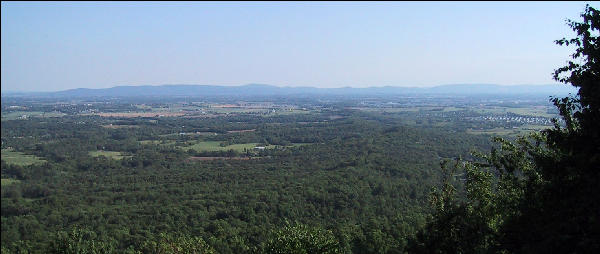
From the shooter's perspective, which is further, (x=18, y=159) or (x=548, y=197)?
(x=18, y=159)

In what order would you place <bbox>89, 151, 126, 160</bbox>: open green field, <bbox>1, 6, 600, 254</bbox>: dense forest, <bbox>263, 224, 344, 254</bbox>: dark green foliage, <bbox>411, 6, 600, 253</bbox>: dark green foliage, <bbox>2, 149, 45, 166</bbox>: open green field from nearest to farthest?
<bbox>411, 6, 600, 253</bbox>: dark green foliage < <bbox>1, 6, 600, 254</bbox>: dense forest < <bbox>263, 224, 344, 254</bbox>: dark green foliage < <bbox>2, 149, 45, 166</bbox>: open green field < <bbox>89, 151, 126, 160</bbox>: open green field

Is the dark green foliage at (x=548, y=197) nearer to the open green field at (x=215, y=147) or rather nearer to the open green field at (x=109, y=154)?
the open green field at (x=109, y=154)

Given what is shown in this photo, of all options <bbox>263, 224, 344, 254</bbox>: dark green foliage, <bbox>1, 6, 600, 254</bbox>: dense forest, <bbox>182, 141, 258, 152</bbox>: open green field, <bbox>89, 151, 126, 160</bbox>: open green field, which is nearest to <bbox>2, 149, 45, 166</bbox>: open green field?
<bbox>1, 6, 600, 254</bbox>: dense forest

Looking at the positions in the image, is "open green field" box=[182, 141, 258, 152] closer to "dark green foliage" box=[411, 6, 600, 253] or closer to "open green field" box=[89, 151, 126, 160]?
"open green field" box=[89, 151, 126, 160]

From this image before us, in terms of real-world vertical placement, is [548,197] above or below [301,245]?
above

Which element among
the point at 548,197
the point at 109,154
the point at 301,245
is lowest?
the point at 109,154

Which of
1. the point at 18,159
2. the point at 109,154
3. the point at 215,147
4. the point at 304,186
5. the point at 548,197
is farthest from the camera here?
the point at 215,147

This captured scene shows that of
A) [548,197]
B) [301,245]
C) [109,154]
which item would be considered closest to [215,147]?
[109,154]

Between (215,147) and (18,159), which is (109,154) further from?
(18,159)

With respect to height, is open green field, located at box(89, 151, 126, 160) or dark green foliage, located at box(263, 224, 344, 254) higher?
dark green foliage, located at box(263, 224, 344, 254)

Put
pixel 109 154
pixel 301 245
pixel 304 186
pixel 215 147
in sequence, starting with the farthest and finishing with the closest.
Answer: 1. pixel 215 147
2. pixel 109 154
3. pixel 304 186
4. pixel 301 245
